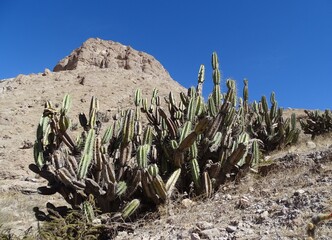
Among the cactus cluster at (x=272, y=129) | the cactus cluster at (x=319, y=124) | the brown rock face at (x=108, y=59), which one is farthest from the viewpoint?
the brown rock face at (x=108, y=59)

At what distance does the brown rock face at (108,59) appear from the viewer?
39.0m

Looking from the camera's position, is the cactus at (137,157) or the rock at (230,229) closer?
the rock at (230,229)

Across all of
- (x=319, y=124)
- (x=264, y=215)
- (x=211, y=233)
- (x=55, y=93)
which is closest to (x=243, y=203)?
(x=264, y=215)

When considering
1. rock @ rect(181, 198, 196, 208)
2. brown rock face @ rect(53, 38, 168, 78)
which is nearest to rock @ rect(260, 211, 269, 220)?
rock @ rect(181, 198, 196, 208)

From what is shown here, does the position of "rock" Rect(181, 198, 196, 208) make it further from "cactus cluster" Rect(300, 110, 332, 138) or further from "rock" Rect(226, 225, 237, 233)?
"cactus cluster" Rect(300, 110, 332, 138)

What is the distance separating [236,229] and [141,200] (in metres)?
2.20

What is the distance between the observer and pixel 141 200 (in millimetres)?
6387

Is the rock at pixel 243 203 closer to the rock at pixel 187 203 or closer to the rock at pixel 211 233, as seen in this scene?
the rock at pixel 187 203

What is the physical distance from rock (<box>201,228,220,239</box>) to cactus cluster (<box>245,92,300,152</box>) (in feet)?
21.0

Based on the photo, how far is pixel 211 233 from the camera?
451cm

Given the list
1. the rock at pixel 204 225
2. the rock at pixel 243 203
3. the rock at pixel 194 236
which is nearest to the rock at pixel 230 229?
the rock at pixel 204 225

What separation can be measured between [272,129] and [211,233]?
22.7 ft

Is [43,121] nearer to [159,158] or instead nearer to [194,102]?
[159,158]

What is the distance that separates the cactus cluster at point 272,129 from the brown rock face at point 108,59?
26.9m
